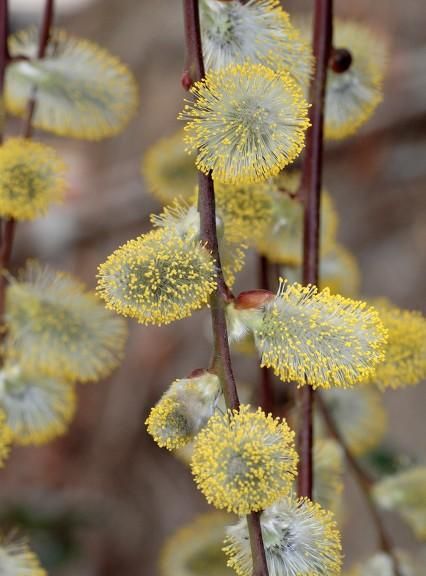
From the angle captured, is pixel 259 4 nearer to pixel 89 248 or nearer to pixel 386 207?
pixel 386 207

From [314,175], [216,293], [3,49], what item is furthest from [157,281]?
[3,49]

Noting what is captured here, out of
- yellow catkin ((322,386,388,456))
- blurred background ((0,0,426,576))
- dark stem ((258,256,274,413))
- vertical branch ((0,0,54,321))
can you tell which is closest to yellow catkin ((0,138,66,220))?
vertical branch ((0,0,54,321))

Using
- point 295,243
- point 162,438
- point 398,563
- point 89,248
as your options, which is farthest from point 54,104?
point 89,248

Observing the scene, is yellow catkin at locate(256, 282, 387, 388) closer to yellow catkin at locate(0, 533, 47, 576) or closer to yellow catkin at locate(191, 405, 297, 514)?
yellow catkin at locate(191, 405, 297, 514)

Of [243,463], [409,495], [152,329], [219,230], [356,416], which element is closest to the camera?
[243,463]

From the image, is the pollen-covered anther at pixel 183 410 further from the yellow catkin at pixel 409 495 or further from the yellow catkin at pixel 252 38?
the yellow catkin at pixel 409 495

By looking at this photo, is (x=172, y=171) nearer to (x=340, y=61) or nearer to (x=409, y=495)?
(x=340, y=61)
